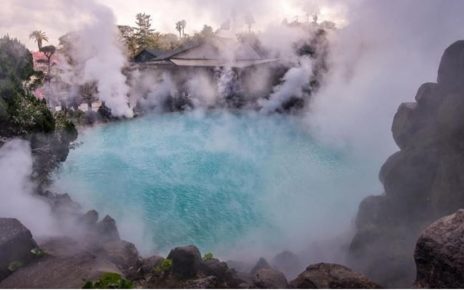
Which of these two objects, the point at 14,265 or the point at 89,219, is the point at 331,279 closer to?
the point at 14,265

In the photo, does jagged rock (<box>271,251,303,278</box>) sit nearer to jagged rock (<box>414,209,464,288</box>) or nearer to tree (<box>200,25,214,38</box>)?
jagged rock (<box>414,209,464,288</box>)

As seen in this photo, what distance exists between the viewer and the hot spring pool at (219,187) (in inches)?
652

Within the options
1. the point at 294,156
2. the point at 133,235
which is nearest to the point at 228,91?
the point at 294,156

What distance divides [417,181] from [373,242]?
8.27 feet

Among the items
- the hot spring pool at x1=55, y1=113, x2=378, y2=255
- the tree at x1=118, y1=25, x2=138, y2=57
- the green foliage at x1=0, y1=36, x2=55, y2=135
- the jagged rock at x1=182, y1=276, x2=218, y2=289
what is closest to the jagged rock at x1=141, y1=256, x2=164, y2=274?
the jagged rock at x1=182, y1=276, x2=218, y2=289

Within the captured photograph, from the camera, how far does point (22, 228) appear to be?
1120cm

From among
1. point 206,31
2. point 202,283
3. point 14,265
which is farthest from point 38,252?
point 206,31

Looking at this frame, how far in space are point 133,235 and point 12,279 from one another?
5.82m

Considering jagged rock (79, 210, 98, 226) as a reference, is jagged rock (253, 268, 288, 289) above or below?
below

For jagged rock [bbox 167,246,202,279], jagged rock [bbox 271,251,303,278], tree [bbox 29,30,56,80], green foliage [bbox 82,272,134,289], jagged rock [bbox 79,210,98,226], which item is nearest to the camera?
green foliage [bbox 82,272,134,289]

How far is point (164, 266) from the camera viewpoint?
1160 centimetres

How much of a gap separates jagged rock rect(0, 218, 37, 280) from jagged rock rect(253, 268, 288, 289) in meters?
6.26

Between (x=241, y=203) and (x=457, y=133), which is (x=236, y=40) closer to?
(x=241, y=203)

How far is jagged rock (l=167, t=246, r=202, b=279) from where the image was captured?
11.5 meters
